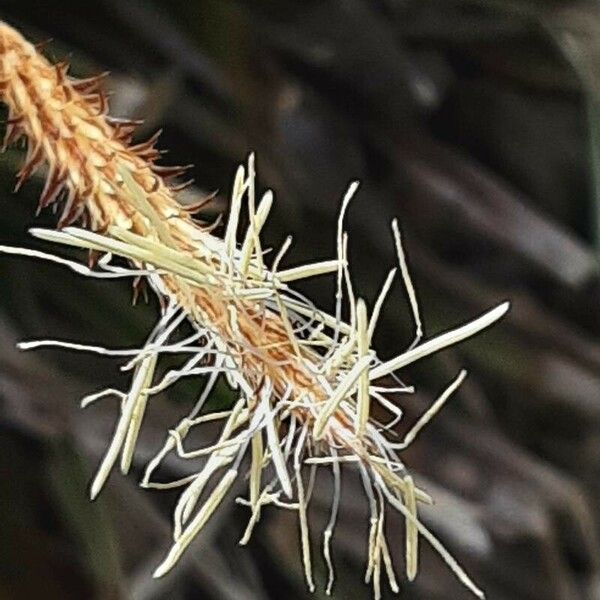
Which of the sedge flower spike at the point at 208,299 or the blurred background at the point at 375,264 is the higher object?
the sedge flower spike at the point at 208,299

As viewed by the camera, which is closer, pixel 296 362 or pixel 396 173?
pixel 296 362

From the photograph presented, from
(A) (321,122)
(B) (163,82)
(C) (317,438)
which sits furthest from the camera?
(A) (321,122)

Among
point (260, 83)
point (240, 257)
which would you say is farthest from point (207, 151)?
point (240, 257)

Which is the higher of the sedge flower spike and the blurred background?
the sedge flower spike

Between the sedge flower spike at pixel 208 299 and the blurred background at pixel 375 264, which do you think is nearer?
the sedge flower spike at pixel 208 299

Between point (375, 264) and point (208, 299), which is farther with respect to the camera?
point (375, 264)

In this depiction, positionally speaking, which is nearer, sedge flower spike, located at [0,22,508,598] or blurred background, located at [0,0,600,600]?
sedge flower spike, located at [0,22,508,598]

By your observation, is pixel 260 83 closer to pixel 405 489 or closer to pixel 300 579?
pixel 300 579

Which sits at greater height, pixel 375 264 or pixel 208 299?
pixel 208 299
